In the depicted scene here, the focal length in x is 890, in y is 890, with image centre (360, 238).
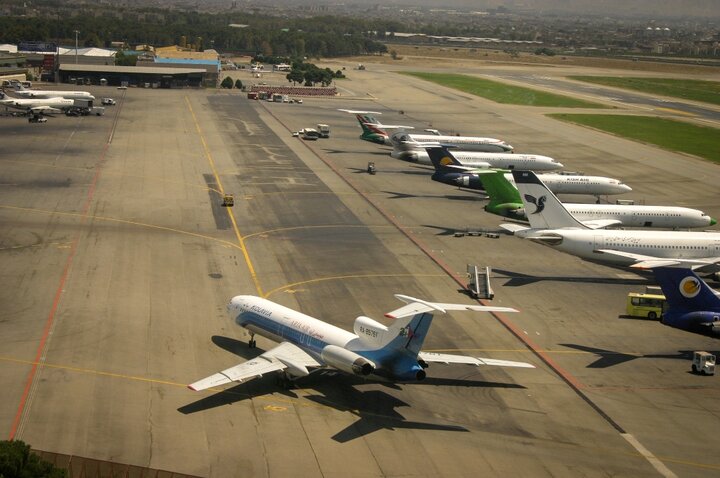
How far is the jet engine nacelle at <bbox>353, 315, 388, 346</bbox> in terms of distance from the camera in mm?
46250

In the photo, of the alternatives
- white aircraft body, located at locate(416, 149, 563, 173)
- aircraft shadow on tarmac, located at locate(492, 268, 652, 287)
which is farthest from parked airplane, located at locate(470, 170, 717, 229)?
white aircraft body, located at locate(416, 149, 563, 173)

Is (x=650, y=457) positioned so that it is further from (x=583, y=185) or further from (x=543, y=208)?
(x=583, y=185)

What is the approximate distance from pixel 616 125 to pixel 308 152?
7088 cm

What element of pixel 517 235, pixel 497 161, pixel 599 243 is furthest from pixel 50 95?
pixel 599 243

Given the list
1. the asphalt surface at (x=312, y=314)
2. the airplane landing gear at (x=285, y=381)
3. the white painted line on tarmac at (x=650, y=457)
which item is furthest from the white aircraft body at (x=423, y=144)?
the white painted line on tarmac at (x=650, y=457)

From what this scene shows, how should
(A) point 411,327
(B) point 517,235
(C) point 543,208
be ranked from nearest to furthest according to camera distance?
(A) point 411,327 < (B) point 517,235 < (C) point 543,208

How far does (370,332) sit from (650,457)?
15120 millimetres

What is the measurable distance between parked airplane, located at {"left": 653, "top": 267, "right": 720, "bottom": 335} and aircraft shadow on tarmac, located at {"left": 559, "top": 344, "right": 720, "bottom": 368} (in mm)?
2681

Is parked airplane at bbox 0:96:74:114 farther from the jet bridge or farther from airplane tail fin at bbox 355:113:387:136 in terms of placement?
the jet bridge

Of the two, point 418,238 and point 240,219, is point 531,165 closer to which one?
point 418,238

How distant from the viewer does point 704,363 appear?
53062 millimetres

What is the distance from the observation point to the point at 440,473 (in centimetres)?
4012

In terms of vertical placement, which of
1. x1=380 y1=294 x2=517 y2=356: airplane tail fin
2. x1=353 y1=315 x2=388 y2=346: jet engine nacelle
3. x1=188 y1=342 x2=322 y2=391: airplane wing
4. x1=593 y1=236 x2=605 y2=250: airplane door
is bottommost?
x1=188 y1=342 x2=322 y2=391: airplane wing

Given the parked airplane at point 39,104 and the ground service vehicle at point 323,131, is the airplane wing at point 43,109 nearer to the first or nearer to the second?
the parked airplane at point 39,104
